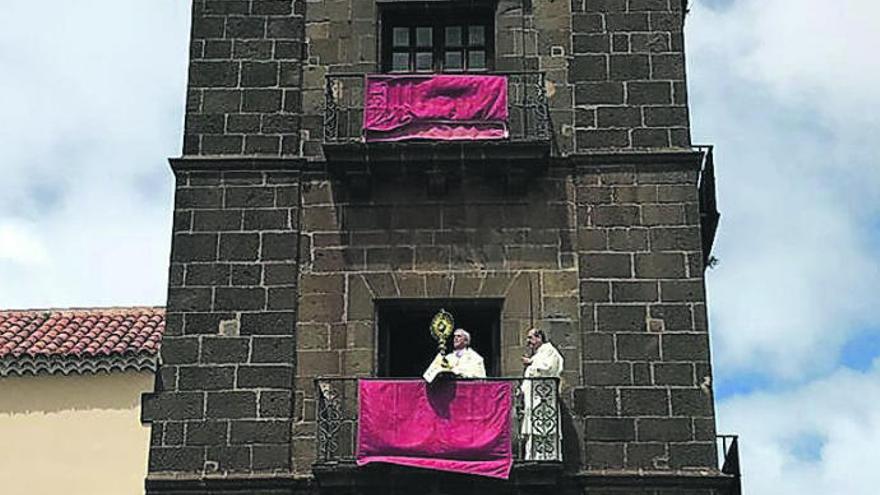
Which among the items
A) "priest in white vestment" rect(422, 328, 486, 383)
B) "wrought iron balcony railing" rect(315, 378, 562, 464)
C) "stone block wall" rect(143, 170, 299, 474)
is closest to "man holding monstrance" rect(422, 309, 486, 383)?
"priest in white vestment" rect(422, 328, 486, 383)

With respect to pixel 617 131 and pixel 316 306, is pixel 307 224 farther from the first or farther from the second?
pixel 617 131

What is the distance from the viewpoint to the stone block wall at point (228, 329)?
1798 cm

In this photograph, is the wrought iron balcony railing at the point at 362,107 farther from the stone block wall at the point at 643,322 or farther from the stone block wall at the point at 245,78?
the stone block wall at the point at 643,322

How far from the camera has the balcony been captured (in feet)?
61.6

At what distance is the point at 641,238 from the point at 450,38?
358 centimetres

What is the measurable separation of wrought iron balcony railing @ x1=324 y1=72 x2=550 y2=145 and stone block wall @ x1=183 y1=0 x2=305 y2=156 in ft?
1.48

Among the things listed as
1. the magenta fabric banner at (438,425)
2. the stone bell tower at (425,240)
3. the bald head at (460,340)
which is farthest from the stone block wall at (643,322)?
the bald head at (460,340)

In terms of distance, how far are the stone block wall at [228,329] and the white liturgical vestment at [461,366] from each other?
1662 millimetres

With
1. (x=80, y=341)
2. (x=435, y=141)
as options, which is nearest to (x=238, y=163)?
(x=435, y=141)

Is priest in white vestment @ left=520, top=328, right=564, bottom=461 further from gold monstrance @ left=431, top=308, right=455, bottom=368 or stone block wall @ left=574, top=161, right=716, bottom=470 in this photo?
gold monstrance @ left=431, top=308, right=455, bottom=368

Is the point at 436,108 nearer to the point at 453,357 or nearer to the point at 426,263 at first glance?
the point at 426,263

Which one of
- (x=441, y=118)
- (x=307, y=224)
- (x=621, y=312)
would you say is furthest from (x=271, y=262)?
(x=621, y=312)

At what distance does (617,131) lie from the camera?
19.3 meters

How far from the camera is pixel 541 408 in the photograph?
17516mm
